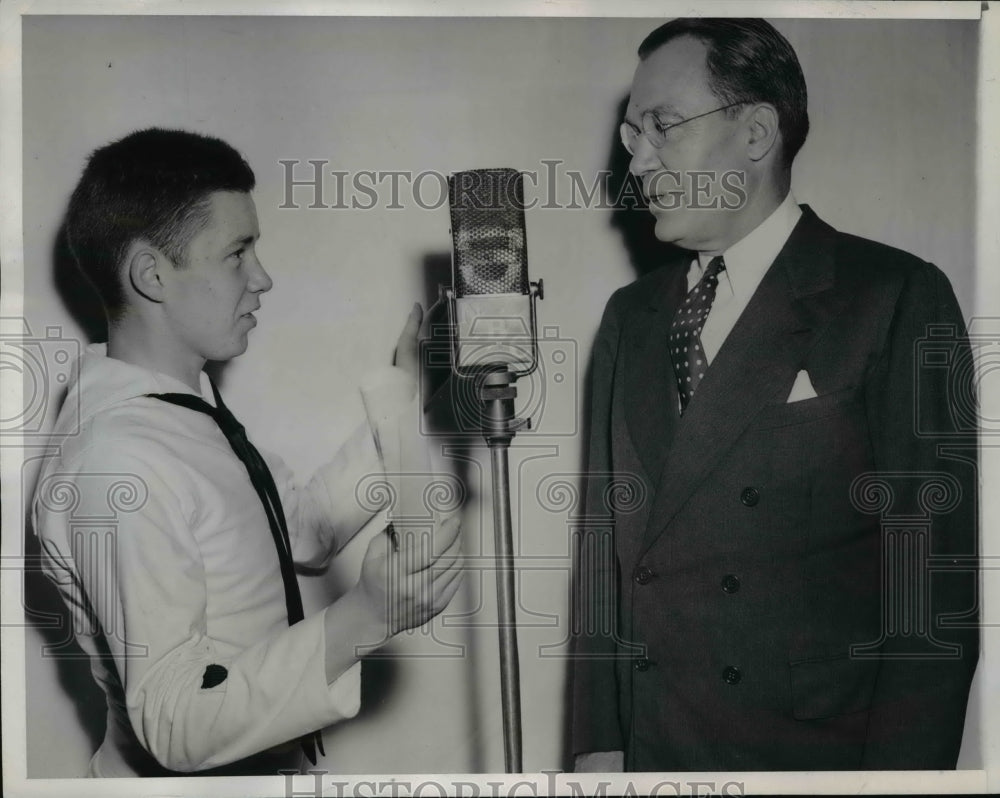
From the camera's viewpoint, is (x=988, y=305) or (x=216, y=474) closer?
(x=216, y=474)

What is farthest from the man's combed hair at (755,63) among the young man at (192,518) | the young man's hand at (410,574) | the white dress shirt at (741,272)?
the young man's hand at (410,574)

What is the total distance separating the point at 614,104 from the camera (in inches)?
67.7

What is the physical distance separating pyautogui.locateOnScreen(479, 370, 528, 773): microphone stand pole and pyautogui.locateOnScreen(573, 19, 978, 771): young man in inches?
4.4

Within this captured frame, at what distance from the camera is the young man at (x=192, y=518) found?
5.31 ft

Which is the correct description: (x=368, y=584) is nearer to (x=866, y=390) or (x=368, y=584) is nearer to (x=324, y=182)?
(x=324, y=182)

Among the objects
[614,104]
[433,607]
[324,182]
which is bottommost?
[433,607]

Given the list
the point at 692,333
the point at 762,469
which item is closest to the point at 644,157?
the point at 692,333

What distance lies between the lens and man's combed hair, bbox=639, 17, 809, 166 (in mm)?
1683

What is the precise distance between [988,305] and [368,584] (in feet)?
3.80

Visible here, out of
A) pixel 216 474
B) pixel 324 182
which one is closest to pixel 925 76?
pixel 324 182

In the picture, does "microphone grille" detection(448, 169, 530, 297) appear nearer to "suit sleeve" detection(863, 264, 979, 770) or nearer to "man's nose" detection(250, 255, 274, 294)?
"man's nose" detection(250, 255, 274, 294)

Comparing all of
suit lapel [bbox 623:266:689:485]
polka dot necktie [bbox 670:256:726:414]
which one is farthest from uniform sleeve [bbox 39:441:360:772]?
polka dot necktie [bbox 670:256:726:414]

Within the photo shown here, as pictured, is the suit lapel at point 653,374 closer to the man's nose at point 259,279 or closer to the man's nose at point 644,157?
the man's nose at point 644,157

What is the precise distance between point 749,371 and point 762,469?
0.52ft
